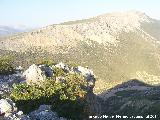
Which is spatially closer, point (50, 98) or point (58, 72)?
point (50, 98)

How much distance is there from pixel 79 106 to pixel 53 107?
7443mm

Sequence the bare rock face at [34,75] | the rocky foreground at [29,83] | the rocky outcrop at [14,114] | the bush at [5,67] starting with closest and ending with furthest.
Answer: the rocky outcrop at [14,114] → the rocky foreground at [29,83] → the bare rock face at [34,75] → the bush at [5,67]

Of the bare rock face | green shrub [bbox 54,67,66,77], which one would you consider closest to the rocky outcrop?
the bare rock face

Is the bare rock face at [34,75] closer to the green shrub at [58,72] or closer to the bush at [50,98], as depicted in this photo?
the green shrub at [58,72]

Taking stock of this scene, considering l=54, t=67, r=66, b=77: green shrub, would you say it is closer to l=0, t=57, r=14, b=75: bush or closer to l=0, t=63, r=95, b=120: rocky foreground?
l=0, t=63, r=95, b=120: rocky foreground

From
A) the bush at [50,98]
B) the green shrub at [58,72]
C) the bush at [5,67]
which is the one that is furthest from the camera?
the bush at [5,67]

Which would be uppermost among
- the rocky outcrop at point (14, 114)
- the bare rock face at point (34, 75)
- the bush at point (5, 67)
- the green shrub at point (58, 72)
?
the rocky outcrop at point (14, 114)

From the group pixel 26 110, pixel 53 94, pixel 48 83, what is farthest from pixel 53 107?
pixel 48 83

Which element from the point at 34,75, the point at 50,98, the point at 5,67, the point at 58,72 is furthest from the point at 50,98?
the point at 5,67

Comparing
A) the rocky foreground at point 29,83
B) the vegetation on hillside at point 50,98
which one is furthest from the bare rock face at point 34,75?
the vegetation on hillside at point 50,98

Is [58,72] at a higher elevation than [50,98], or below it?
below

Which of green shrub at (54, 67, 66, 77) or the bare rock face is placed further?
green shrub at (54, 67, 66, 77)

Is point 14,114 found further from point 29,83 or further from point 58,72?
point 58,72

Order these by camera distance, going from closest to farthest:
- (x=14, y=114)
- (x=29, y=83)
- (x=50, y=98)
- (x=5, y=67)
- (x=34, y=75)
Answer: (x=14, y=114)
(x=50, y=98)
(x=29, y=83)
(x=34, y=75)
(x=5, y=67)
